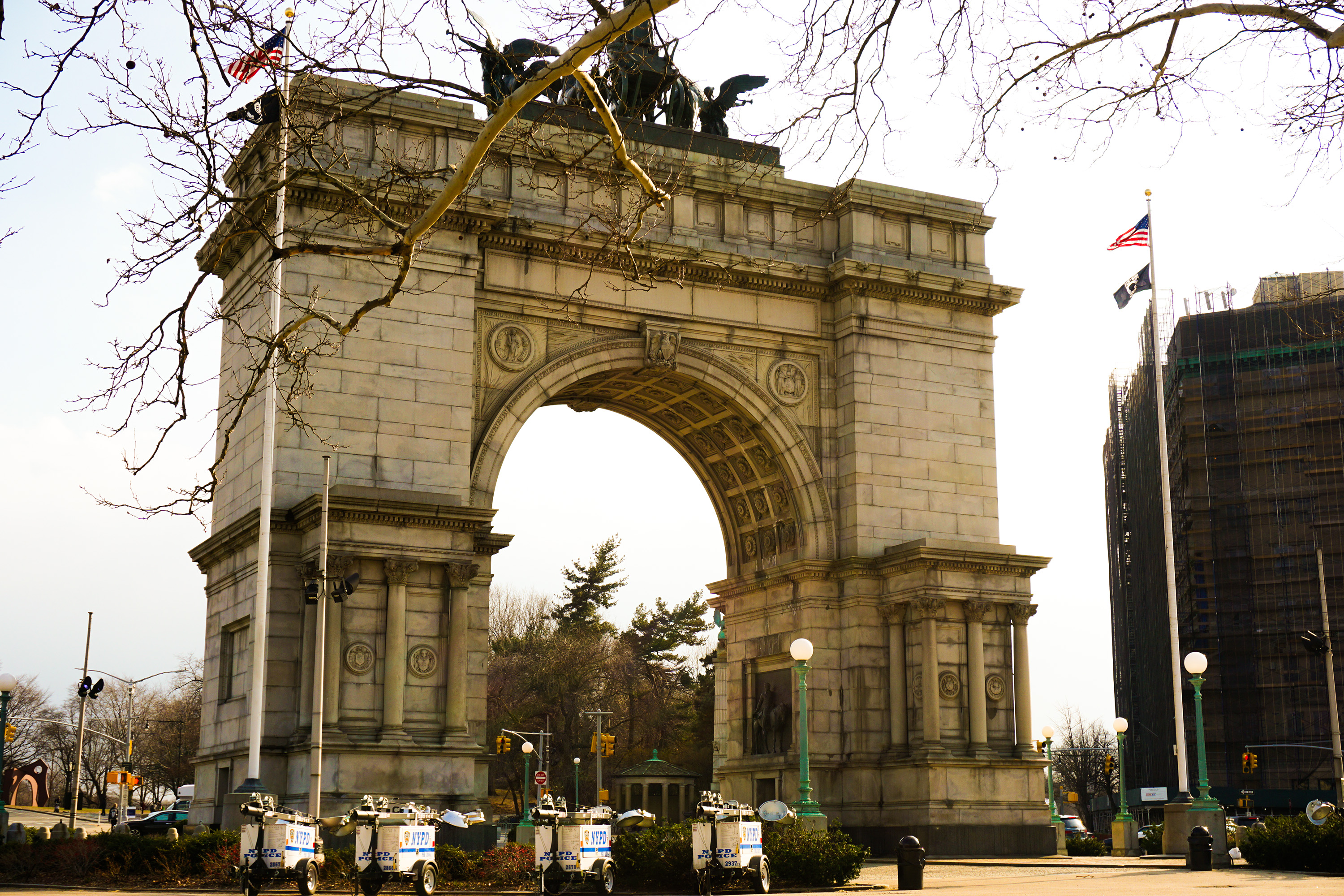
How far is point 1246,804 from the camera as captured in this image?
2341 inches

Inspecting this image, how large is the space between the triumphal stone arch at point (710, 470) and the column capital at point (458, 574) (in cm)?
5

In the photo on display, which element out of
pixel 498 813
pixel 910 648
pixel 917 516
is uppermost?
pixel 917 516

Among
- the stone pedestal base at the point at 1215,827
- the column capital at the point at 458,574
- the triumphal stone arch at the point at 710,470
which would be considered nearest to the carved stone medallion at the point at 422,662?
the triumphal stone arch at the point at 710,470

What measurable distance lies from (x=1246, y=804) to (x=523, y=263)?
139 feet

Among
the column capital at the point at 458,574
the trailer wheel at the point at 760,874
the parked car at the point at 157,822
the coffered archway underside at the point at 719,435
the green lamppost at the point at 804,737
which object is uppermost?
the coffered archway underside at the point at 719,435

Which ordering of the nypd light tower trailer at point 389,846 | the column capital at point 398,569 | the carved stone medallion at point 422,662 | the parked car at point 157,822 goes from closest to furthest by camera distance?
the nypd light tower trailer at point 389,846
the column capital at point 398,569
the carved stone medallion at point 422,662
the parked car at point 157,822

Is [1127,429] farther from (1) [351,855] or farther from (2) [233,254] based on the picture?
(1) [351,855]

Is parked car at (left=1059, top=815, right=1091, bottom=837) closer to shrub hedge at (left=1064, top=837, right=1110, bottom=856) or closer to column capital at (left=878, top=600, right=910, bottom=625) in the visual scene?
shrub hedge at (left=1064, top=837, right=1110, bottom=856)

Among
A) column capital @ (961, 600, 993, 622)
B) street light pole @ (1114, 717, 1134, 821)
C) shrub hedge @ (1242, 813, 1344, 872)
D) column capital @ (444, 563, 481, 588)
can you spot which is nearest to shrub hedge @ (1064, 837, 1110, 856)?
street light pole @ (1114, 717, 1134, 821)

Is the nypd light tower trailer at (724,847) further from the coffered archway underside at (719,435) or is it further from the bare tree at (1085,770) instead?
the bare tree at (1085,770)

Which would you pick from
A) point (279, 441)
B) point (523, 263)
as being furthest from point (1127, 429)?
point (279, 441)

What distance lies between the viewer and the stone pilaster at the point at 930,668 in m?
32.8

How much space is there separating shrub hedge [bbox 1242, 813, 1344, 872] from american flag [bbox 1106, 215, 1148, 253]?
14.2m

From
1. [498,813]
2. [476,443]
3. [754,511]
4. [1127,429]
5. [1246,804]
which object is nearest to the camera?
[476,443]
